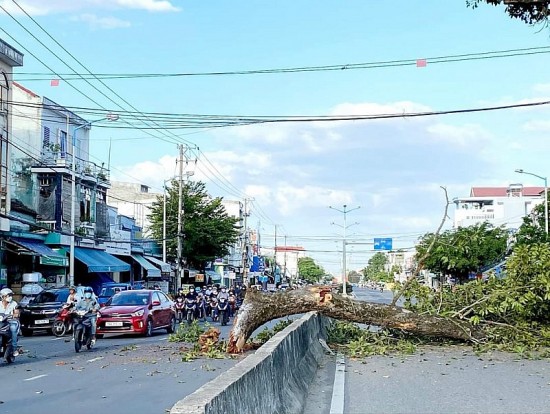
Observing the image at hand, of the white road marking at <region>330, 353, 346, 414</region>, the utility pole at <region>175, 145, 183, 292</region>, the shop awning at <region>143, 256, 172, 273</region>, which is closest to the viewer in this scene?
the white road marking at <region>330, 353, 346, 414</region>

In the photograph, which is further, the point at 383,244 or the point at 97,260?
the point at 383,244

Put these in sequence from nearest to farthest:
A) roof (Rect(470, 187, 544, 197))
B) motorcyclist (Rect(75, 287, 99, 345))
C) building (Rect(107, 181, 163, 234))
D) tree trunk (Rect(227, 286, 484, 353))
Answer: tree trunk (Rect(227, 286, 484, 353))
motorcyclist (Rect(75, 287, 99, 345))
building (Rect(107, 181, 163, 234))
roof (Rect(470, 187, 544, 197))

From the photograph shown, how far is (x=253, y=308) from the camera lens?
17.3 meters

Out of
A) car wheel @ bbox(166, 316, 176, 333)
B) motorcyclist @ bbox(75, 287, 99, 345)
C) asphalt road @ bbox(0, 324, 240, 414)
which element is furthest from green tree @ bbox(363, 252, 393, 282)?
asphalt road @ bbox(0, 324, 240, 414)

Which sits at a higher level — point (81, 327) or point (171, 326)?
point (81, 327)

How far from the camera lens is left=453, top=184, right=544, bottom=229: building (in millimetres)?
88969

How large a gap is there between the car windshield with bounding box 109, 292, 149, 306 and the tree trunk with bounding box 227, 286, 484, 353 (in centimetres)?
790

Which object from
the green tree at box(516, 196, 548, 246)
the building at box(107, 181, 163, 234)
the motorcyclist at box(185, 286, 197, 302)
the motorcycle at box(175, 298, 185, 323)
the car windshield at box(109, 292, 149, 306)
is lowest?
the motorcycle at box(175, 298, 185, 323)

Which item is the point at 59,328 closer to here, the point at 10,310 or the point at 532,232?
the point at 10,310

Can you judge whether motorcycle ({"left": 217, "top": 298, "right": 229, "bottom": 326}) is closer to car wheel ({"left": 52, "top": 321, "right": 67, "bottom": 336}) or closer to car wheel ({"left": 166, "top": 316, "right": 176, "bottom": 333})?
car wheel ({"left": 166, "top": 316, "right": 176, "bottom": 333})

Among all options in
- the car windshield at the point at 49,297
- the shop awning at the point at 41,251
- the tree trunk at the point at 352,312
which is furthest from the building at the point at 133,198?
the tree trunk at the point at 352,312

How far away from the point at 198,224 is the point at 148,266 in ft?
17.0

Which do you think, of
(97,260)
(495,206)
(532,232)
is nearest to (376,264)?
(495,206)

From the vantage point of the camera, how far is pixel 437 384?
495 inches
